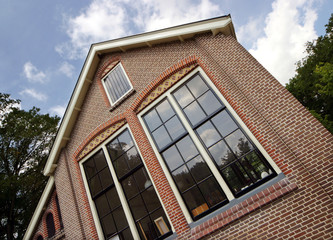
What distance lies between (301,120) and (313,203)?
5.29 ft

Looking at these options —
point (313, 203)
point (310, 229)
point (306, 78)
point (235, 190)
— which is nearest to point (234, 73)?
point (235, 190)

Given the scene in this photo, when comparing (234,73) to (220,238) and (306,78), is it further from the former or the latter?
(306,78)

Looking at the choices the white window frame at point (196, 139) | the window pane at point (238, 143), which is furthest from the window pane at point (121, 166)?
the window pane at point (238, 143)

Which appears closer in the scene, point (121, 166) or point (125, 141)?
point (121, 166)

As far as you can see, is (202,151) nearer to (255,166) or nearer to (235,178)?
(235,178)

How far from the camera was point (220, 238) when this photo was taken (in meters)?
4.16

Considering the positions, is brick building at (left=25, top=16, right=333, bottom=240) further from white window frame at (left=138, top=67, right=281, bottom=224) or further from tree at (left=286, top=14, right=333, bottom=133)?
tree at (left=286, top=14, right=333, bottom=133)

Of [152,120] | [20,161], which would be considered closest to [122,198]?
[152,120]

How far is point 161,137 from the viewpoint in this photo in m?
5.76

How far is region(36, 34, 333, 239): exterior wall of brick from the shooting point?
11.7 ft

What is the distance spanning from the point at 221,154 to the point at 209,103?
1413 millimetres

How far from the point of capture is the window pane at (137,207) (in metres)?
5.68

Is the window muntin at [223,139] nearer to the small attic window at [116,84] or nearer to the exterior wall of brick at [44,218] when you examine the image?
the small attic window at [116,84]

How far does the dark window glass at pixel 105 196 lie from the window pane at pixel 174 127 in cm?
234
